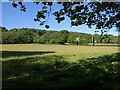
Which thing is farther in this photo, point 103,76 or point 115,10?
point 115,10

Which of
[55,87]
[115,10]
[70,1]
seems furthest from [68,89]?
[115,10]

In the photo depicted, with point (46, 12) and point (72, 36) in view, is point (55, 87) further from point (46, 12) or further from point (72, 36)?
point (72, 36)

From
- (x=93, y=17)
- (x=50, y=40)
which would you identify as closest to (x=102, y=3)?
(x=93, y=17)

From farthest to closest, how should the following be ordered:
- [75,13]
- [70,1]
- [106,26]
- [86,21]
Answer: [106,26]
[86,21]
[75,13]
[70,1]

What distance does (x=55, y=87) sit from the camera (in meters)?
12.7

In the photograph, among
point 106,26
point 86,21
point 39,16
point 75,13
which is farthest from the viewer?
point 106,26

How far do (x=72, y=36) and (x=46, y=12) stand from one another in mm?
170073

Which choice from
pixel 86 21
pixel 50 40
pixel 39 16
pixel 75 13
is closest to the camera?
pixel 39 16

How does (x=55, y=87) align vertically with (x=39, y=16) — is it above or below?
below

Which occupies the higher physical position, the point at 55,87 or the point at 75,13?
the point at 75,13

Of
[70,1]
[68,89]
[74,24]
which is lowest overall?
[68,89]

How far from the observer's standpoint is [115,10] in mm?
19359

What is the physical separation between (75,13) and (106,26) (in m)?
4.11

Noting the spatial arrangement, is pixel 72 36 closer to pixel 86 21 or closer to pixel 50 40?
pixel 50 40
